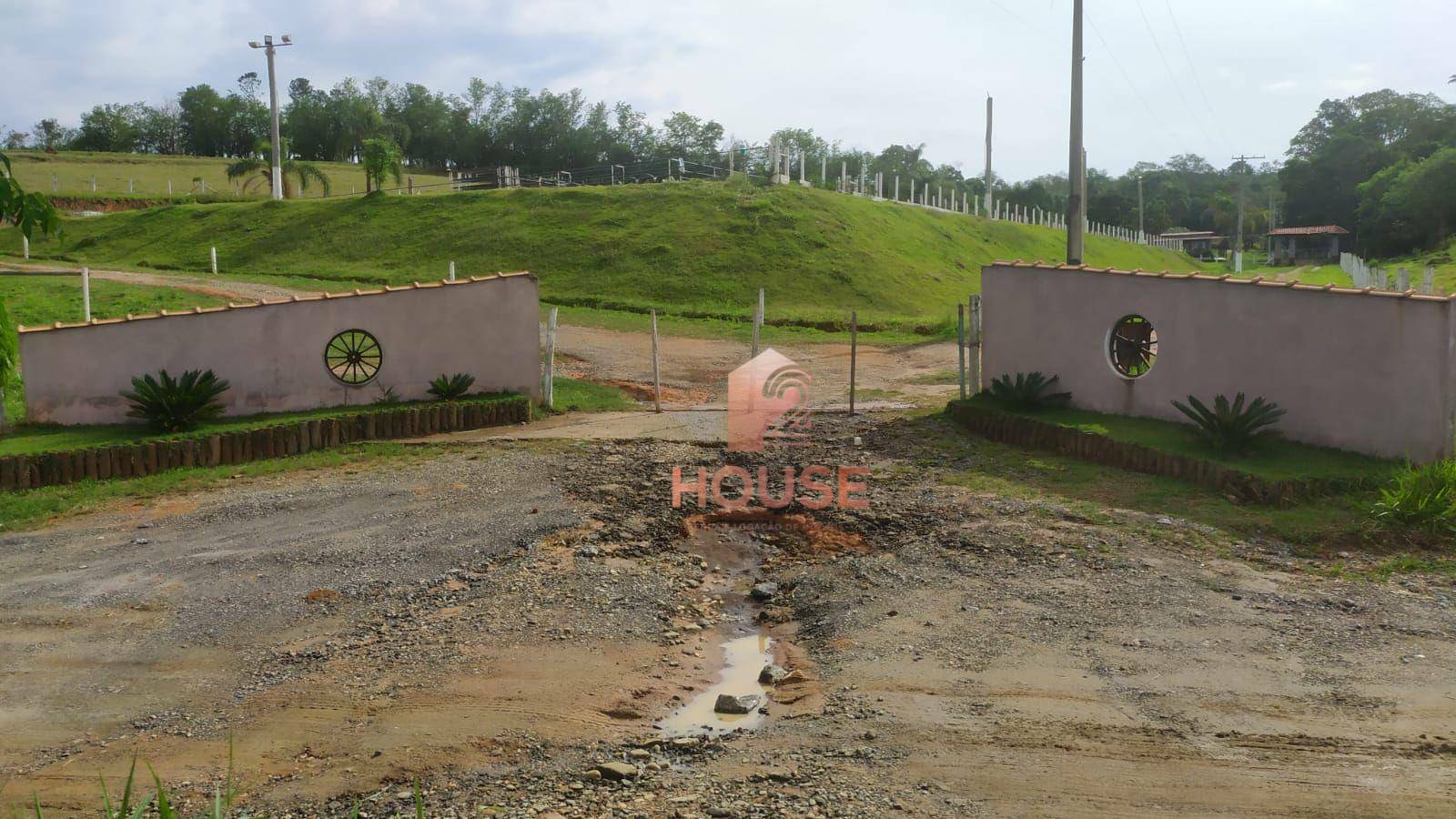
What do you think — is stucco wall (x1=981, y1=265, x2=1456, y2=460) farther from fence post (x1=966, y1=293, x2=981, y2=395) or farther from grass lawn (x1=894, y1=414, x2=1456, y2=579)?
grass lawn (x1=894, y1=414, x2=1456, y2=579)

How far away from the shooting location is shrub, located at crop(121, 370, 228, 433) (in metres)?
13.3

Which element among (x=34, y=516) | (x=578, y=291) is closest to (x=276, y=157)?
(x=578, y=291)

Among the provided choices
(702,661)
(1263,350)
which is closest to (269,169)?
(1263,350)

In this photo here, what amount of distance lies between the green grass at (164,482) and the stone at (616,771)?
306 inches

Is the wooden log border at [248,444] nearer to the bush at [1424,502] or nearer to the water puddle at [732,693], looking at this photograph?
the water puddle at [732,693]

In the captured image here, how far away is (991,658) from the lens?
716cm

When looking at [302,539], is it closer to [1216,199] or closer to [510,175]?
[510,175]

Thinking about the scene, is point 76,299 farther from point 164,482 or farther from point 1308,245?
point 1308,245

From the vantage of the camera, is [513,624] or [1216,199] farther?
[1216,199]

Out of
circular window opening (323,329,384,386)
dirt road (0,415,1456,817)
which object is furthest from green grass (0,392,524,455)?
dirt road (0,415,1456,817)

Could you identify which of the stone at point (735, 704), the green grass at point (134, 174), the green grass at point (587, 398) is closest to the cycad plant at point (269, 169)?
the green grass at point (134, 174)

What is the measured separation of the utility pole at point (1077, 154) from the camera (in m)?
19.5

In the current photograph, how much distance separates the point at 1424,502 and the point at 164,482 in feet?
40.0

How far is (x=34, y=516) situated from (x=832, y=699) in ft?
28.1
